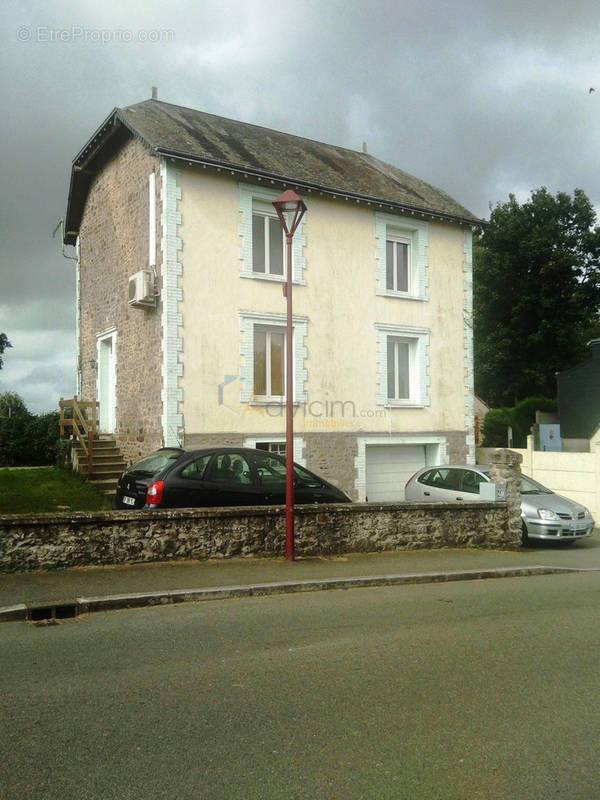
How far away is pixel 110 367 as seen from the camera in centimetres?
1936

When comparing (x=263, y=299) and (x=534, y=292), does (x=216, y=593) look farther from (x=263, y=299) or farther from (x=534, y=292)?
(x=534, y=292)

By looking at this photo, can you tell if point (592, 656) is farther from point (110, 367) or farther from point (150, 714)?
point (110, 367)

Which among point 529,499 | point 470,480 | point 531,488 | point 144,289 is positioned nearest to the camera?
point 529,499

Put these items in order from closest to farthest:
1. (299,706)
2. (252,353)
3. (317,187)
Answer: (299,706)
(252,353)
(317,187)

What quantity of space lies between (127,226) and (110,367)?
3.68 metres

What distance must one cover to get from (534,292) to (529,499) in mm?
24233

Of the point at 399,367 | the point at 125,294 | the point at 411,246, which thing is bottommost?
the point at 399,367

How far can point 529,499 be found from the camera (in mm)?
14320

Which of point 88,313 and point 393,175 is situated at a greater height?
point 393,175

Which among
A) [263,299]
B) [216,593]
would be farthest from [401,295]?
[216,593]

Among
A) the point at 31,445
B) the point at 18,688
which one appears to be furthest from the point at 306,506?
the point at 31,445

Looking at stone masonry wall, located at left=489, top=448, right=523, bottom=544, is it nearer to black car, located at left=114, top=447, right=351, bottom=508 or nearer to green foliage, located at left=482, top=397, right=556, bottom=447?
black car, located at left=114, top=447, right=351, bottom=508

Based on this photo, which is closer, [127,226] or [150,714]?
[150,714]

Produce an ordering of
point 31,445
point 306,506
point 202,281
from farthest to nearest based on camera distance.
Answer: point 31,445 < point 202,281 < point 306,506
